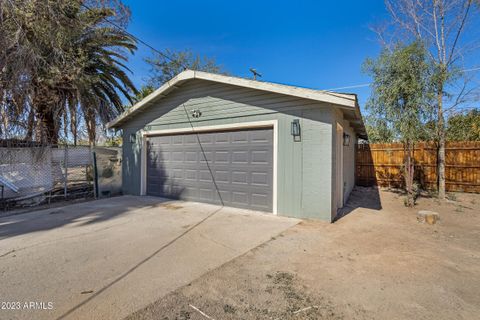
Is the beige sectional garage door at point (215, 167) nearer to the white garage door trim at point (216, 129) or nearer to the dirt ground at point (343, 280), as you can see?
the white garage door trim at point (216, 129)

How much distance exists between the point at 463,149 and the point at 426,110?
3754 millimetres

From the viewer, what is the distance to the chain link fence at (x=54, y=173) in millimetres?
6523

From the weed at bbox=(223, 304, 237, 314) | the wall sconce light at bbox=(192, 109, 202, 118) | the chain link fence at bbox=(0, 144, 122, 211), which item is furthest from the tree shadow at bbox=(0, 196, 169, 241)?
the weed at bbox=(223, 304, 237, 314)

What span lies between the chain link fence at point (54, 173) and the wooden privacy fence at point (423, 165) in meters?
10.1

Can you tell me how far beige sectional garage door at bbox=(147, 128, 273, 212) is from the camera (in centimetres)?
567

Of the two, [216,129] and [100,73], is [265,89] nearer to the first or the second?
[216,129]

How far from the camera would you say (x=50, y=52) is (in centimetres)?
735

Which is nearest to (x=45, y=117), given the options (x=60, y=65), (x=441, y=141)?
(x=60, y=65)

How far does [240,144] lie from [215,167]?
100 cm

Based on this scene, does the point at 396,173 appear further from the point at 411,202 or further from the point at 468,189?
the point at 411,202

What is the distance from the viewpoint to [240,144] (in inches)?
237

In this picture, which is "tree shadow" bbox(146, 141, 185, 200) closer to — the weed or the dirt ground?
the dirt ground

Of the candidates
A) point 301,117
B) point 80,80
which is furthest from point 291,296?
point 80,80

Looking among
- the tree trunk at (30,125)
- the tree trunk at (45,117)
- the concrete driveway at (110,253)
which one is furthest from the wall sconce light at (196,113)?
the tree trunk at (30,125)
